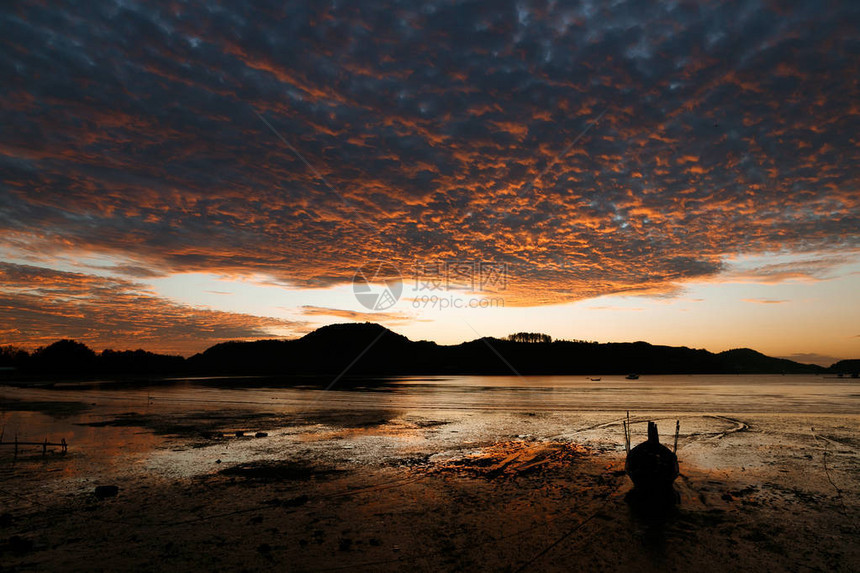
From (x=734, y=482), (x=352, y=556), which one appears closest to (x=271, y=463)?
(x=352, y=556)

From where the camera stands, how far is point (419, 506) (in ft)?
47.9

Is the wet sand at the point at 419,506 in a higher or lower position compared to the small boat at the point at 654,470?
lower

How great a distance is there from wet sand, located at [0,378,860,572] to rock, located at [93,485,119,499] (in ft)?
0.63

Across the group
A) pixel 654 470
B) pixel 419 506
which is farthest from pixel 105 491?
pixel 654 470

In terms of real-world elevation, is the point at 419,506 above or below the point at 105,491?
below

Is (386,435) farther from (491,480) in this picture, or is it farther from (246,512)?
(246,512)

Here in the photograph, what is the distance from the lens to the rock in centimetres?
1535

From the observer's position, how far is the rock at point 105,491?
15352 millimetres

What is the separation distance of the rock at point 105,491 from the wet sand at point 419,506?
19 centimetres

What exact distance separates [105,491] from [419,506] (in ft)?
34.9

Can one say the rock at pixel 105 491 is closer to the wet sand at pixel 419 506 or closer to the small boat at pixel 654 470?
the wet sand at pixel 419 506

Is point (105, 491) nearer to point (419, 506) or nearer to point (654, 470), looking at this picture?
point (419, 506)

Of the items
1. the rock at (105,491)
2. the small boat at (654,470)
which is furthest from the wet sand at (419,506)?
the small boat at (654,470)

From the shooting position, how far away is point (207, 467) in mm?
19656
